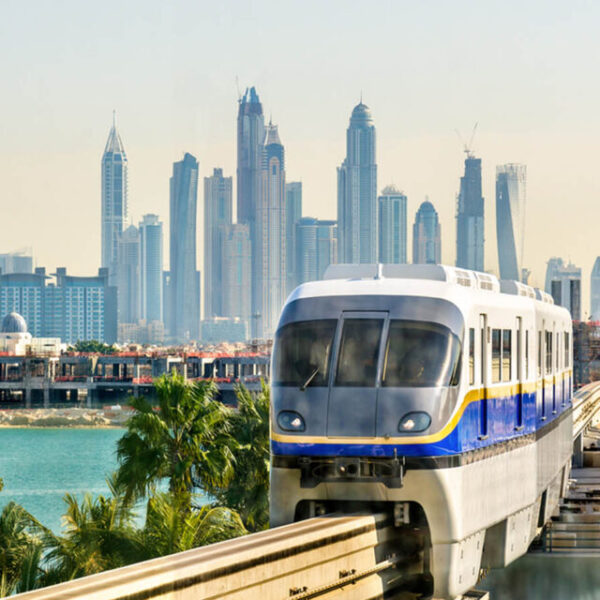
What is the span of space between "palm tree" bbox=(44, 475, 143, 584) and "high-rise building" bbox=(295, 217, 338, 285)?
4893 mm

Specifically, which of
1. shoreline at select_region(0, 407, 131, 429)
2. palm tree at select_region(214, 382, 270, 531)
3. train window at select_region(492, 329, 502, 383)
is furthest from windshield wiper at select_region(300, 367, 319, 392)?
shoreline at select_region(0, 407, 131, 429)

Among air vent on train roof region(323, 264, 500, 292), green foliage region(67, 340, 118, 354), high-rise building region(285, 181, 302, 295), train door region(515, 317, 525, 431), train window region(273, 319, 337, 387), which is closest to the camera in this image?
high-rise building region(285, 181, 302, 295)

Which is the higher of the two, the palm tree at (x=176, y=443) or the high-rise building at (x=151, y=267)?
the high-rise building at (x=151, y=267)

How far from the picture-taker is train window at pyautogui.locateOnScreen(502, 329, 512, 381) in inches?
552

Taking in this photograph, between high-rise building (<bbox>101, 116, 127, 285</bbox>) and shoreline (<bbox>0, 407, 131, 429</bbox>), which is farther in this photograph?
shoreline (<bbox>0, 407, 131, 429</bbox>)

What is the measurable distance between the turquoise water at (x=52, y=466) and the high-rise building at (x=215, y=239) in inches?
952

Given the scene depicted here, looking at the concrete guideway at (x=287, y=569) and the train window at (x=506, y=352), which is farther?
the train window at (x=506, y=352)

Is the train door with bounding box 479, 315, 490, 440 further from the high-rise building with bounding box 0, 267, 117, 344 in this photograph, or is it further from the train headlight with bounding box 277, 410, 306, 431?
the high-rise building with bounding box 0, 267, 117, 344

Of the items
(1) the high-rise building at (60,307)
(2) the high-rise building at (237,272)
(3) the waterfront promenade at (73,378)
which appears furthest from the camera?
(3) the waterfront promenade at (73,378)

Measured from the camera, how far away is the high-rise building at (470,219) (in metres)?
9.19

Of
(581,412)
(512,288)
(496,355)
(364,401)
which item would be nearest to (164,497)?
(512,288)

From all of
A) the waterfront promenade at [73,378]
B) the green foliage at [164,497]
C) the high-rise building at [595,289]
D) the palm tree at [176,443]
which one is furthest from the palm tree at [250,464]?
the waterfront promenade at [73,378]

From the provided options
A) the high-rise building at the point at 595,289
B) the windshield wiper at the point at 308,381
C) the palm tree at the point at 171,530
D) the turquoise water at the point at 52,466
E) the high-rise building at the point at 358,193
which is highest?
the high-rise building at the point at 358,193

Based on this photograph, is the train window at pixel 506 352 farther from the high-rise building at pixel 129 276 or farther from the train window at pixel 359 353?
the high-rise building at pixel 129 276
